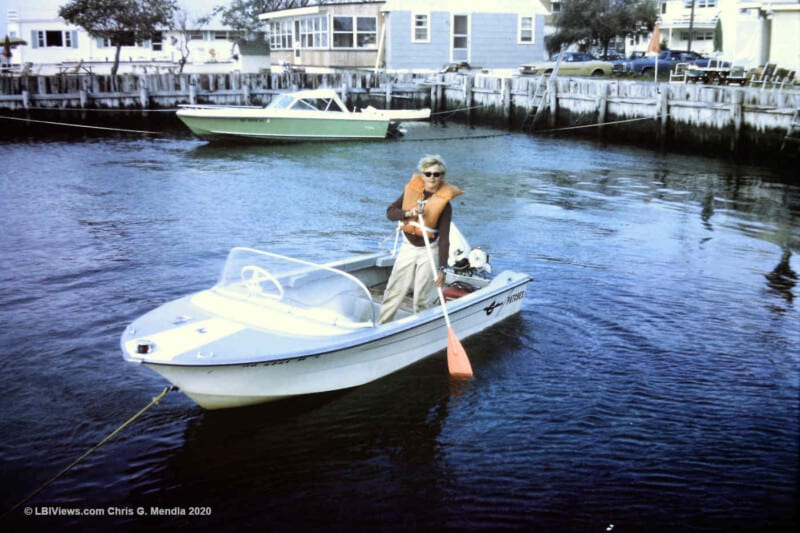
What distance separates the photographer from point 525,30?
136ft

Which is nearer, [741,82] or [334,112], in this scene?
[741,82]

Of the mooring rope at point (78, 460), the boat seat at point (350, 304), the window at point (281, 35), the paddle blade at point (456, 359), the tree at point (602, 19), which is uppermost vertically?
the tree at point (602, 19)

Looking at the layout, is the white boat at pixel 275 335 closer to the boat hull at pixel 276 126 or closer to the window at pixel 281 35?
the boat hull at pixel 276 126

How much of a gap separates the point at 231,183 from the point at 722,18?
28546mm

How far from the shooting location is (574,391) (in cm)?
849

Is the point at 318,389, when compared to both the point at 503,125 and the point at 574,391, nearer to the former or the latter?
the point at 574,391

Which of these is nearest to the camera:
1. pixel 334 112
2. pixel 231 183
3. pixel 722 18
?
pixel 231 183

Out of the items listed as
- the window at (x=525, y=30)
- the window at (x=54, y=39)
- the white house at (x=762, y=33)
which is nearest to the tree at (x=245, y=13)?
the window at (x=54, y=39)

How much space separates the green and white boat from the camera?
89.4 ft

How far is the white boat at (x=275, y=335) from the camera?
23.2ft

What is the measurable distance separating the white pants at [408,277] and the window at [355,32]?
33.8m

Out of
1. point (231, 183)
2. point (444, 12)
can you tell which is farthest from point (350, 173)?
point (444, 12)

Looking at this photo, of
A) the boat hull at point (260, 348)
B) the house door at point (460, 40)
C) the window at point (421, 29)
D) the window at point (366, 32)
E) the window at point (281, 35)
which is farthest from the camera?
the window at point (281, 35)

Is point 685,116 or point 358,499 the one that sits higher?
point 685,116
